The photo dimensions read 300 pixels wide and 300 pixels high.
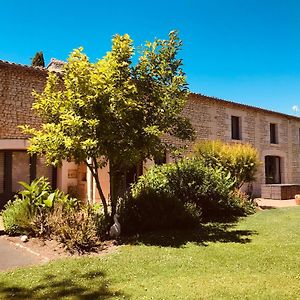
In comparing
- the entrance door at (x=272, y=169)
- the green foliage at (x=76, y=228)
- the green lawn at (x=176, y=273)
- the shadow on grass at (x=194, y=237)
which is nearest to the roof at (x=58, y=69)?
the entrance door at (x=272, y=169)

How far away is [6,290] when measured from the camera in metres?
4.35

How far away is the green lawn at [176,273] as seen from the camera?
4176 millimetres

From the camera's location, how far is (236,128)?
18719 mm

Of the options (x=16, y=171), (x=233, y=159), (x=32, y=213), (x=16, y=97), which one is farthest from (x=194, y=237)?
(x=16, y=97)

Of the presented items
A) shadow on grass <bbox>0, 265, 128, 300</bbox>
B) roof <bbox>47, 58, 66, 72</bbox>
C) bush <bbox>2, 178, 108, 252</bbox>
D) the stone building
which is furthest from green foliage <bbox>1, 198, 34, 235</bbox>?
roof <bbox>47, 58, 66, 72</bbox>

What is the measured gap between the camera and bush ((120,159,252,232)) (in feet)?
26.7

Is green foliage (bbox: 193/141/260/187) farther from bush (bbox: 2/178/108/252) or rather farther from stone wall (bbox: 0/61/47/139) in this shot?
stone wall (bbox: 0/61/47/139)

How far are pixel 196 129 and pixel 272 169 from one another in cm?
734

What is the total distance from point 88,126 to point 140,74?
1.84m

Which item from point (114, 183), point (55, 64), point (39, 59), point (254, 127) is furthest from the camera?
point (39, 59)

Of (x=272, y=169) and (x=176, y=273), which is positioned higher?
(x=272, y=169)

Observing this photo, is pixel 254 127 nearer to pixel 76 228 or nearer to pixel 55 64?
pixel 55 64

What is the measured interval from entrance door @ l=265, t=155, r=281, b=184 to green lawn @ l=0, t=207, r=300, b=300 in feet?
44.1

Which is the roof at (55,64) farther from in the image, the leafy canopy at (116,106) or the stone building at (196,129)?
the leafy canopy at (116,106)
